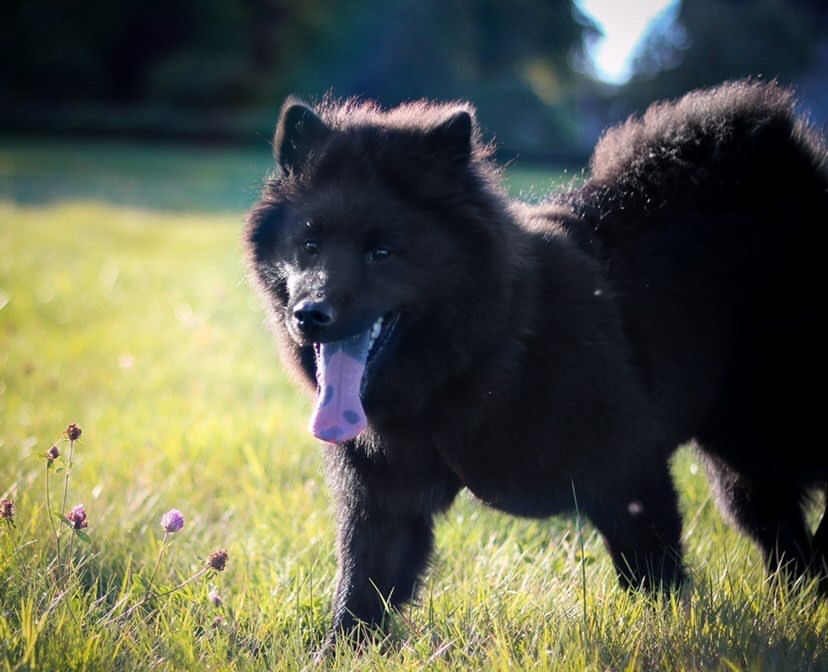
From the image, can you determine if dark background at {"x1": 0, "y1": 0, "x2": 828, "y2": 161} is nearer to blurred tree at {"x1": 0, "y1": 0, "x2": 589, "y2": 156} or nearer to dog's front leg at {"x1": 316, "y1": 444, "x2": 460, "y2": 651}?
blurred tree at {"x1": 0, "y1": 0, "x2": 589, "y2": 156}

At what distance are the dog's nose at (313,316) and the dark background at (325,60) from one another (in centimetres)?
2515

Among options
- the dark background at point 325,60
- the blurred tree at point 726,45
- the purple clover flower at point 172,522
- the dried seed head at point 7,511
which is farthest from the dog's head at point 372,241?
the dark background at point 325,60

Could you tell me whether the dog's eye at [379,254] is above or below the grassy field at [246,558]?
above

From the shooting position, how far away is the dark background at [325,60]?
27.5 metres

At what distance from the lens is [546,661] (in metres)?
2.53

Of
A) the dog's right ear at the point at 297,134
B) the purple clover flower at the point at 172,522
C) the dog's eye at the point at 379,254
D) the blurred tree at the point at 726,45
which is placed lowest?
the purple clover flower at the point at 172,522

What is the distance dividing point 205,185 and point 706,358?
20.5 m

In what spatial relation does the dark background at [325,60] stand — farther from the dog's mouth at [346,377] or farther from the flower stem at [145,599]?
the flower stem at [145,599]

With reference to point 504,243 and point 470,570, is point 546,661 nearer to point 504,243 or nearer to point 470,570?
point 470,570

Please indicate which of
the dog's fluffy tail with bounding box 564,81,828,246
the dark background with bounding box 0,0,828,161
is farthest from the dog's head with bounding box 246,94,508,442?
the dark background with bounding box 0,0,828,161

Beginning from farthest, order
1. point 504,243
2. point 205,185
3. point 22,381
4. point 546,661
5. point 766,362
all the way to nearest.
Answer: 1. point 205,185
2. point 22,381
3. point 766,362
4. point 504,243
5. point 546,661

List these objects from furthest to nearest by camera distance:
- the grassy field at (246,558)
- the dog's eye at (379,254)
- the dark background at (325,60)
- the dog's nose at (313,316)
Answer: the dark background at (325,60) < the dog's eye at (379,254) < the dog's nose at (313,316) < the grassy field at (246,558)

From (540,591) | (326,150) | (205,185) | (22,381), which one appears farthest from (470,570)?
(205,185)

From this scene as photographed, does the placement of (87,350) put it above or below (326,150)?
below
